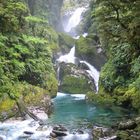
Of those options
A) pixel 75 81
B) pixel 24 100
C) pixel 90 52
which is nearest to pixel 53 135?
pixel 24 100

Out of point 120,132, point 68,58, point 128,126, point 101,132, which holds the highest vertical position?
point 68,58

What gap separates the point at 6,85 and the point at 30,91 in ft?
6.88

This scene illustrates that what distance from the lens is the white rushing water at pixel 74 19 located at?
48.1 meters

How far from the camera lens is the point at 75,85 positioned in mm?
28562

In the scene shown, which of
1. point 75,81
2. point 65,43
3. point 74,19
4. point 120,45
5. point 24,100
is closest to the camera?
point 24,100

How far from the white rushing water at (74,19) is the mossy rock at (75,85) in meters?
20.1

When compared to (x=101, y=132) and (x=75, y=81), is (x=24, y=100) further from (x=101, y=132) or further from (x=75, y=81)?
(x=75, y=81)

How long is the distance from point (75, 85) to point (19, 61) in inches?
305

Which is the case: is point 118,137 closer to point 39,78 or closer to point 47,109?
point 47,109

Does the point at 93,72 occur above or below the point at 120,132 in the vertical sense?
above

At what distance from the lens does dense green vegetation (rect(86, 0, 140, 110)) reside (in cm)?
1067

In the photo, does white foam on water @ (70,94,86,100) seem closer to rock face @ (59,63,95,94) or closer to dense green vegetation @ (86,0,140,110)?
rock face @ (59,63,95,94)

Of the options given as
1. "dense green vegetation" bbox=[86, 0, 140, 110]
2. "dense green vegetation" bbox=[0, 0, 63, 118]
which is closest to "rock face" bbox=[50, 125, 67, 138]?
"dense green vegetation" bbox=[0, 0, 63, 118]

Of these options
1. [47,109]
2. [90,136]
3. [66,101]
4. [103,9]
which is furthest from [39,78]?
[103,9]
